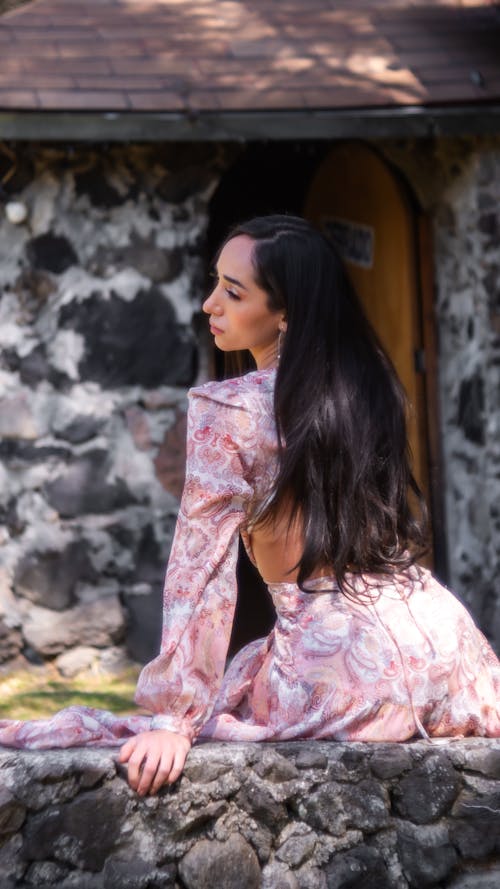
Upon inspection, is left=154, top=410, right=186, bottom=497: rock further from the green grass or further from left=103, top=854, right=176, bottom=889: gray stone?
left=103, top=854, right=176, bottom=889: gray stone

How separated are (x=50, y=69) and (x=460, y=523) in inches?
97.3

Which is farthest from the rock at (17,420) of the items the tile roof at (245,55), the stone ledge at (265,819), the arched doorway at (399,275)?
the stone ledge at (265,819)

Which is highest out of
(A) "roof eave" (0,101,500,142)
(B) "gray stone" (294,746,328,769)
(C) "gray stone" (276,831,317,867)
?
(A) "roof eave" (0,101,500,142)

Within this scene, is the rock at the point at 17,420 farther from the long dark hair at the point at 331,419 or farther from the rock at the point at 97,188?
the long dark hair at the point at 331,419

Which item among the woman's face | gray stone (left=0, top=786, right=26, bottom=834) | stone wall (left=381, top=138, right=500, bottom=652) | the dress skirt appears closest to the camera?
gray stone (left=0, top=786, right=26, bottom=834)

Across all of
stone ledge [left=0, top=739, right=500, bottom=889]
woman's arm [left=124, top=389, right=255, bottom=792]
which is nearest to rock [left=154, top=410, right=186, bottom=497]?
woman's arm [left=124, top=389, right=255, bottom=792]

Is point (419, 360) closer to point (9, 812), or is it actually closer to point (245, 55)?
point (245, 55)

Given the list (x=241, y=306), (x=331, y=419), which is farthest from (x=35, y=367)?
(x=331, y=419)

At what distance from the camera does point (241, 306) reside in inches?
110

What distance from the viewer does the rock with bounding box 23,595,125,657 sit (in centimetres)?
566

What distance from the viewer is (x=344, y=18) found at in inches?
231

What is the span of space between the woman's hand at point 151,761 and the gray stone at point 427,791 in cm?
43

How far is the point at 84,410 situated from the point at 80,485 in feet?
1.00

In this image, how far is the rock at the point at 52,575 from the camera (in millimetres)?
5664
